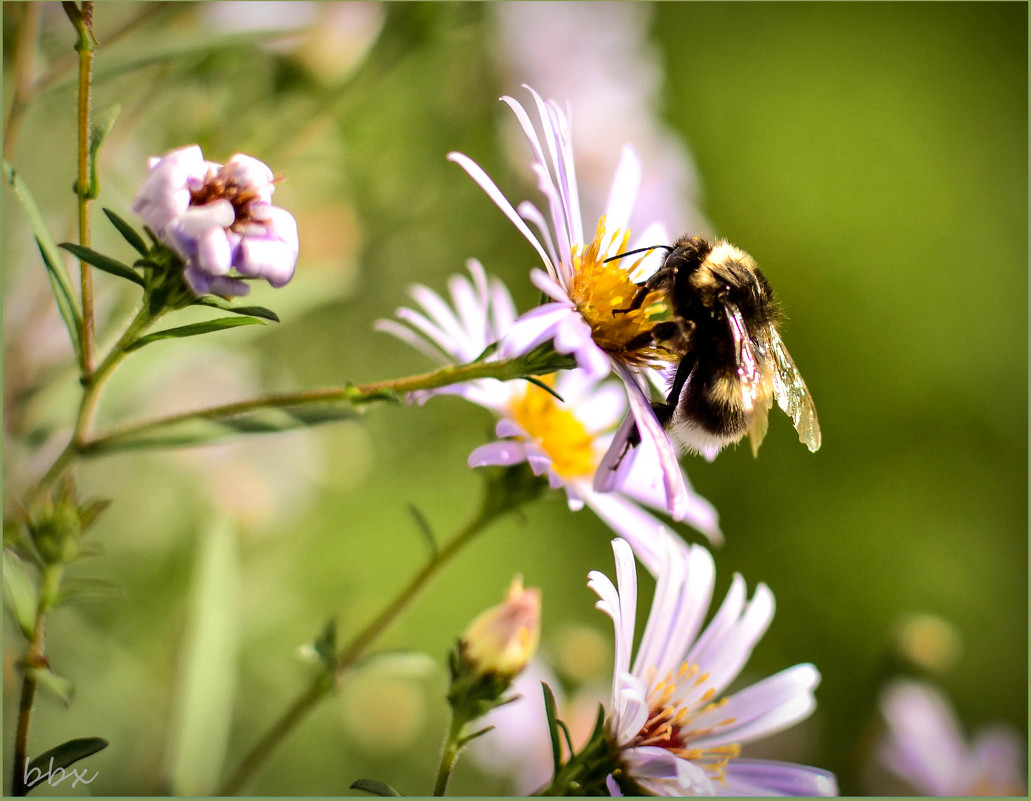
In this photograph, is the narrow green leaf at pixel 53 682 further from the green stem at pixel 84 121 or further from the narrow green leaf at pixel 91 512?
the green stem at pixel 84 121

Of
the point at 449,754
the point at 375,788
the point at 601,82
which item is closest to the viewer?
the point at 375,788

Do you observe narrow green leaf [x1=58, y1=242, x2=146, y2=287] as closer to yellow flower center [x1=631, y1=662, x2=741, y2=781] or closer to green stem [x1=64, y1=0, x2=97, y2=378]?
green stem [x1=64, y1=0, x2=97, y2=378]

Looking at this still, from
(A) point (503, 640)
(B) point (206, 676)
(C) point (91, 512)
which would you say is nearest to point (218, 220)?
(C) point (91, 512)

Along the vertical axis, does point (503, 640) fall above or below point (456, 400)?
below

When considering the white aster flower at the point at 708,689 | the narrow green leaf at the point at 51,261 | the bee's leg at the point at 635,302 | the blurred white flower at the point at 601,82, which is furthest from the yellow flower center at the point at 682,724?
the blurred white flower at the point at 601,82

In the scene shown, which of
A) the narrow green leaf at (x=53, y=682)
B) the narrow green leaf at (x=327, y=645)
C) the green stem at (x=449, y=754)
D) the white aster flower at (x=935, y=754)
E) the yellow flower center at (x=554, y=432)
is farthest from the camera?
the white aster flower at (x=935, y=754)

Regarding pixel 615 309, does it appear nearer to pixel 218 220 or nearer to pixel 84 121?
pixel 218 220
